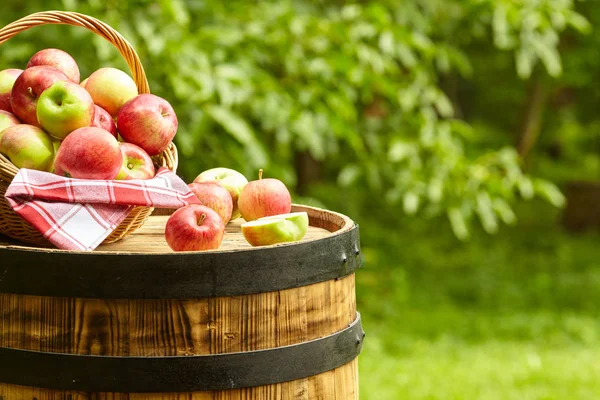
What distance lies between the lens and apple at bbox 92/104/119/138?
2096 millimetres

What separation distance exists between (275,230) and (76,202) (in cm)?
48

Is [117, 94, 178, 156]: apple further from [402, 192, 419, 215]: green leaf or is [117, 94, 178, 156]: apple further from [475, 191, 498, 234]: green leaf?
[475, 191, 498, 234]: green leaf

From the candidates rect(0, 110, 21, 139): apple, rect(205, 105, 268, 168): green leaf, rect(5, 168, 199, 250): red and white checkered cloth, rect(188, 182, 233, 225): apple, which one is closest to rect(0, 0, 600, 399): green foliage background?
rect(205, 105, 268, 168): green leaf

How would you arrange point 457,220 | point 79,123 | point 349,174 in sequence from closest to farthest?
point 79,123 < point 457,220 < point 349,174

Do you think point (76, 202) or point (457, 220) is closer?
point (76, 202)

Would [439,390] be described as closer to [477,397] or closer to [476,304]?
[477,397]

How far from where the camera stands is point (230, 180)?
2408 millimetres

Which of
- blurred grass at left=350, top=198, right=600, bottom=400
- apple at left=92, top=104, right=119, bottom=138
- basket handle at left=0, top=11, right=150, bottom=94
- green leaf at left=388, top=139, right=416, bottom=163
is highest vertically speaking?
basket handle at left=0, top=11, right=150, bottom=94

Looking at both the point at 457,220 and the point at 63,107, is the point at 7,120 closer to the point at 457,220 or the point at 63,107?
the point at 63,107

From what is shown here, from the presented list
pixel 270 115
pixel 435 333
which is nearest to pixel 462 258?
pixel 435 333

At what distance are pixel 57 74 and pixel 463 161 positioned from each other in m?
2.93

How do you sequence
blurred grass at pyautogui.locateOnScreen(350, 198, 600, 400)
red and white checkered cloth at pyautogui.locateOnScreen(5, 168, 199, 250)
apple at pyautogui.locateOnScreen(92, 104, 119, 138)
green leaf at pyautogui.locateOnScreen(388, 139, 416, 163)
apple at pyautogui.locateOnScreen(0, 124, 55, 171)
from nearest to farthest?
red and white checkered cloth at pyautogui.locateOnScreen(5, 168, 199, 250) < apple at pyautogui.locateOnScreen(0, 124, 55, 171) < apple at pyautogui.locateOnScreen(92, 104, 119, 138) < green leaf at pyautogui.locateOnScreen(388, 139, 416, 163) < blurred grass at pyautogui.locateOnScreen(350, 198, 600, 400)

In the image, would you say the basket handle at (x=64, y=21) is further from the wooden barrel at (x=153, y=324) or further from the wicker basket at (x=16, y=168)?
the wooden barrel at (x=153, y=324)

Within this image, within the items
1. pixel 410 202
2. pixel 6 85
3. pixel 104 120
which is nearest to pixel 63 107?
pixel 104 120
